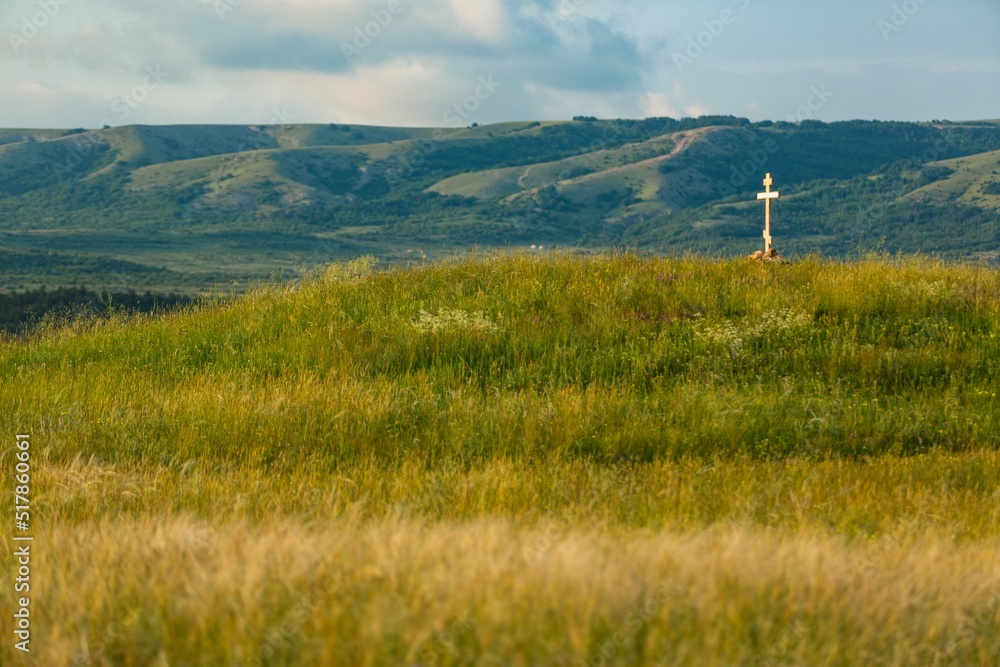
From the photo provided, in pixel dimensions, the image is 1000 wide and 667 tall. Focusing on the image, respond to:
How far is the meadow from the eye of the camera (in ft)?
10.0

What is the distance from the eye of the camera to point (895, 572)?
3779 millimetres

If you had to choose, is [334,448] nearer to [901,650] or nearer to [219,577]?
[219,577]

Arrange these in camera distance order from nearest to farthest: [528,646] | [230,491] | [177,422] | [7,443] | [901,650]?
[528,646]
[901,650]
[230,491]
[7,443]
[177,422]

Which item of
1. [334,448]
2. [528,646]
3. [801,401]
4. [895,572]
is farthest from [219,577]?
[801,401]

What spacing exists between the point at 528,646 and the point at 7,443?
6.87 meters

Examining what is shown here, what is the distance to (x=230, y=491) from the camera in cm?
653

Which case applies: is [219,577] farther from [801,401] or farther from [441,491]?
[801,401]

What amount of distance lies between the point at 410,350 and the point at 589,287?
347 centimetres

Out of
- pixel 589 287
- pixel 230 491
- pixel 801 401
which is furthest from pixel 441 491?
pixel 589 287

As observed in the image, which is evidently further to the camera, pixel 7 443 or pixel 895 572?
pixel 7 443

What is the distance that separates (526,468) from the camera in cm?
752

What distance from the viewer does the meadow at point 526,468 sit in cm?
306

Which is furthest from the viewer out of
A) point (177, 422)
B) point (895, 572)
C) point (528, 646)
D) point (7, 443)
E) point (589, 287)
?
point (589, 287)

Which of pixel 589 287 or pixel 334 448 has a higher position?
pixel 589 287
